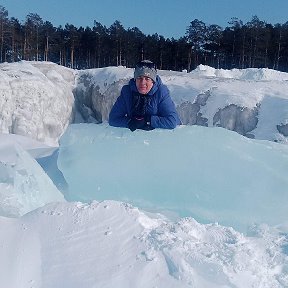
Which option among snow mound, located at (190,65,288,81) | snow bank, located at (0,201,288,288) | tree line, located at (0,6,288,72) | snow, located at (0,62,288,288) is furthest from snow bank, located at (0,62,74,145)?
tree line, located at (0,6,288,72)

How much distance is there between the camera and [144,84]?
9.71 feet

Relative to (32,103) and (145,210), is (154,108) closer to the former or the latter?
(145,210)

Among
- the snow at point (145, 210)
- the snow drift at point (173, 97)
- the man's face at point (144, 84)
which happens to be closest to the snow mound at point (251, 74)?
the snow drift at point (173, 97)

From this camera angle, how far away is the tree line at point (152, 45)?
2125 cm

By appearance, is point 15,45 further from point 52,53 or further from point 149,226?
point 149,226

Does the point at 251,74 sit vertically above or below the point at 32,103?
above

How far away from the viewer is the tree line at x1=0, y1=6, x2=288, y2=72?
69.7 feet

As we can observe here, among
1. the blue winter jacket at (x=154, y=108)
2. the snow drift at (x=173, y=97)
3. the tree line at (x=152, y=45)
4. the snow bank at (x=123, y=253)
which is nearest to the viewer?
the snow bank at (x=123, y=253)

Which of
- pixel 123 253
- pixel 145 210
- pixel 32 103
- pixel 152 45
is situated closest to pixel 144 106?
pixel 145 210

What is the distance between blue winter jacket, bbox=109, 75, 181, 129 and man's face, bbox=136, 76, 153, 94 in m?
0.03

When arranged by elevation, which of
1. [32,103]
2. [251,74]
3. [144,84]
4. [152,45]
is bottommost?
[32,103]

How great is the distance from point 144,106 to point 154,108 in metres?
0.08

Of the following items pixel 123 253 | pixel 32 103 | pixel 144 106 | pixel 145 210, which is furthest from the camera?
pixel 32 103

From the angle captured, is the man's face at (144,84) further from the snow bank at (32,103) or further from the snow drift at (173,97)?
the snow bank at (32,103)
